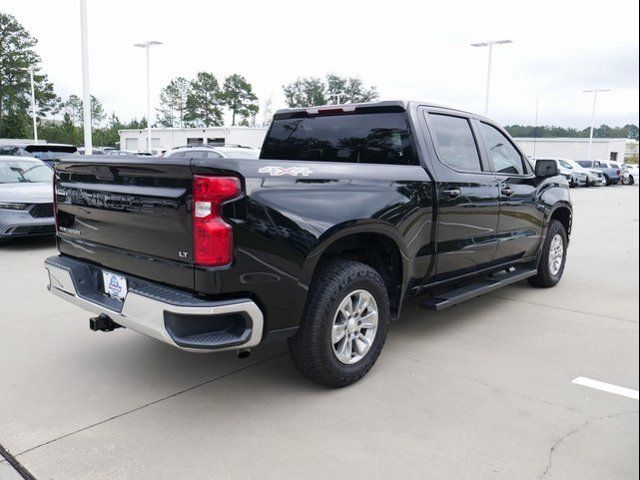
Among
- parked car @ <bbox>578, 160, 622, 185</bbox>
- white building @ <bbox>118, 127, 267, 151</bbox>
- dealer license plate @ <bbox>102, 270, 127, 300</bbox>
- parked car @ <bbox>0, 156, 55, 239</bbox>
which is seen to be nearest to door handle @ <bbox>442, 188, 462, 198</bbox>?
dealer license plate @ <bbox>102, 270, 127, 300</bbox>

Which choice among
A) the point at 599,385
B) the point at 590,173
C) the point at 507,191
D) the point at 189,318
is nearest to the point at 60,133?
the point at 590,173

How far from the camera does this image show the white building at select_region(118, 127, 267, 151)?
155 ft

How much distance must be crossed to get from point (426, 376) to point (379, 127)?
200 centimetres

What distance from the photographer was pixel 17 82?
3984 cm

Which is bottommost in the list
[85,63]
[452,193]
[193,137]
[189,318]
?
[189,318]

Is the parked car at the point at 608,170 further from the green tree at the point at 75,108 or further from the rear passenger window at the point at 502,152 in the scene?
the green tree at the point at 75,108

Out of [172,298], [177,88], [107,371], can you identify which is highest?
[177,88]

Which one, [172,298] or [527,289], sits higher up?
[172,298]

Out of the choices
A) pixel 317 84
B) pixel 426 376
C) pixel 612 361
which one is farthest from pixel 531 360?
pixel 317 84

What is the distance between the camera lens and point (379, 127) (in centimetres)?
A: 455

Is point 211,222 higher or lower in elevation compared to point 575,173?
higher

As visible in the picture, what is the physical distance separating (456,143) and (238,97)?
8560 centimetres

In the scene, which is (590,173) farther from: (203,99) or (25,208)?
(203,99)

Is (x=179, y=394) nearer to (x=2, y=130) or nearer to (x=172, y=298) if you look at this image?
(x=172, y=298)
